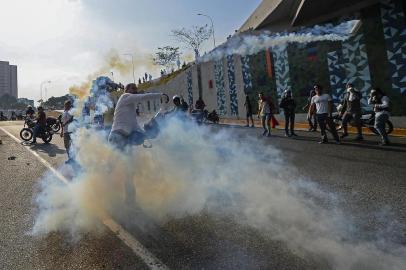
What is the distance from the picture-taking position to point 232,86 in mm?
28641

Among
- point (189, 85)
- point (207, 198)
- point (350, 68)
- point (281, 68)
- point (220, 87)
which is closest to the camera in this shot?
point (207, 198)

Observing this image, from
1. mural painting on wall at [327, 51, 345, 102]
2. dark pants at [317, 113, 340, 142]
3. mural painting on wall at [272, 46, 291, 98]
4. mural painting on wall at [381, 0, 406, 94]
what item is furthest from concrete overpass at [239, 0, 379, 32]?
dark pants at [317, 113, 340, 142]

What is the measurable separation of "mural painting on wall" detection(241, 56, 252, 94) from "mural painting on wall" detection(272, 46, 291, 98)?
323cm

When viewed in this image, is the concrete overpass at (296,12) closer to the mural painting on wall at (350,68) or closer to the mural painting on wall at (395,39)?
the mural painting on wall at (395,39)

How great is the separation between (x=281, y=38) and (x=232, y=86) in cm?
1056

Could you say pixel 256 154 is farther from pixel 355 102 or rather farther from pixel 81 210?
pixel 81 210

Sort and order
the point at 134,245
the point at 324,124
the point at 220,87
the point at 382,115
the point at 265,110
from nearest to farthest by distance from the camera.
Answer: the point at 134,245 < the point at 382,115 < the point at 324,124 < the point at 265,110 < the point at 220,87

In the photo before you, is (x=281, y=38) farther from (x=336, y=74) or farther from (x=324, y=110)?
(x=324, y=110)

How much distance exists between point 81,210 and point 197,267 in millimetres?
2735

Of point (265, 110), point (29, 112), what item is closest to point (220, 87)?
point (29, 112)

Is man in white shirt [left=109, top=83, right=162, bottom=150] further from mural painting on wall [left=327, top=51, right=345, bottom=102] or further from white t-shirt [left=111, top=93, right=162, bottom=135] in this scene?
mural painting on wall [left=327, top=51, right=345, bottom=102]

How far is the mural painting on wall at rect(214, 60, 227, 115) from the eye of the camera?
30125mm

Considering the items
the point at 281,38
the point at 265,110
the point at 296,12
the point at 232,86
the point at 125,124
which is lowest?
the point at 125,124

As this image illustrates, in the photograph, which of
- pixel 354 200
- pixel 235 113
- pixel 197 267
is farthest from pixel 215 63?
pixel 197 267
